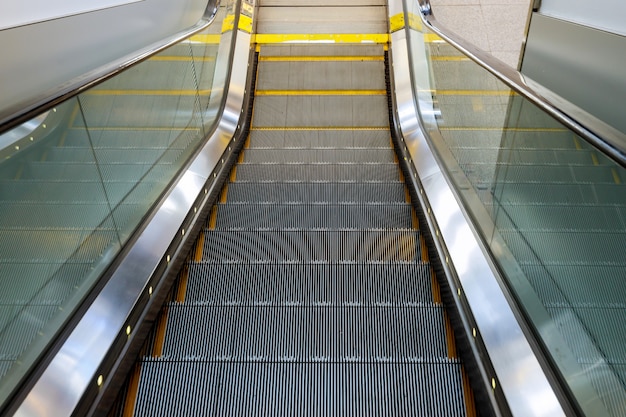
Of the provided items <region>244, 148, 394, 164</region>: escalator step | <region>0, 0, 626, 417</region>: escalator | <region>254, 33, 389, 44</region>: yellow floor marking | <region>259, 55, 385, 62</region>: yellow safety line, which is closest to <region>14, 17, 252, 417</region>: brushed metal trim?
<region>0, 0, 626, 417</region>: escalator

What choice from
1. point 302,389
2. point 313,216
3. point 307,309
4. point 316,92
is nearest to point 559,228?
point 302,389

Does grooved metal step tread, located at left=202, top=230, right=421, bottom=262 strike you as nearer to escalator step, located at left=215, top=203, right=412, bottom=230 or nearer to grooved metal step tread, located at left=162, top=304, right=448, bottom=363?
escalator step, located at left=215, top=203, right=412, bottom=230

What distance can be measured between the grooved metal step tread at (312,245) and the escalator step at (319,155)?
177 cm

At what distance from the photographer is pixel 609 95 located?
337 cm

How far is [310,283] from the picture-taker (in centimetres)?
382

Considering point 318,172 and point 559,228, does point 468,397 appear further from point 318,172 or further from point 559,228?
point 318,172

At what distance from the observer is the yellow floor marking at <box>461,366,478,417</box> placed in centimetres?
287

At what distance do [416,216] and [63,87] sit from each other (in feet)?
9.49

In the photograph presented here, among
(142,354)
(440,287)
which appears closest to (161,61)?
(142,354)

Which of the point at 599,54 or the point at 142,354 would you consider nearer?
the point at 142,354

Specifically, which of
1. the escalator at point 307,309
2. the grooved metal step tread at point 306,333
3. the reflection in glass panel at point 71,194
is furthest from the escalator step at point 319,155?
the grooved metal step tread at point 306,333

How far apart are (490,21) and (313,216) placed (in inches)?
230

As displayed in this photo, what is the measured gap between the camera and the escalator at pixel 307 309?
295 cm

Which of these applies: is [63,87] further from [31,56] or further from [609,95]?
[609,95]
